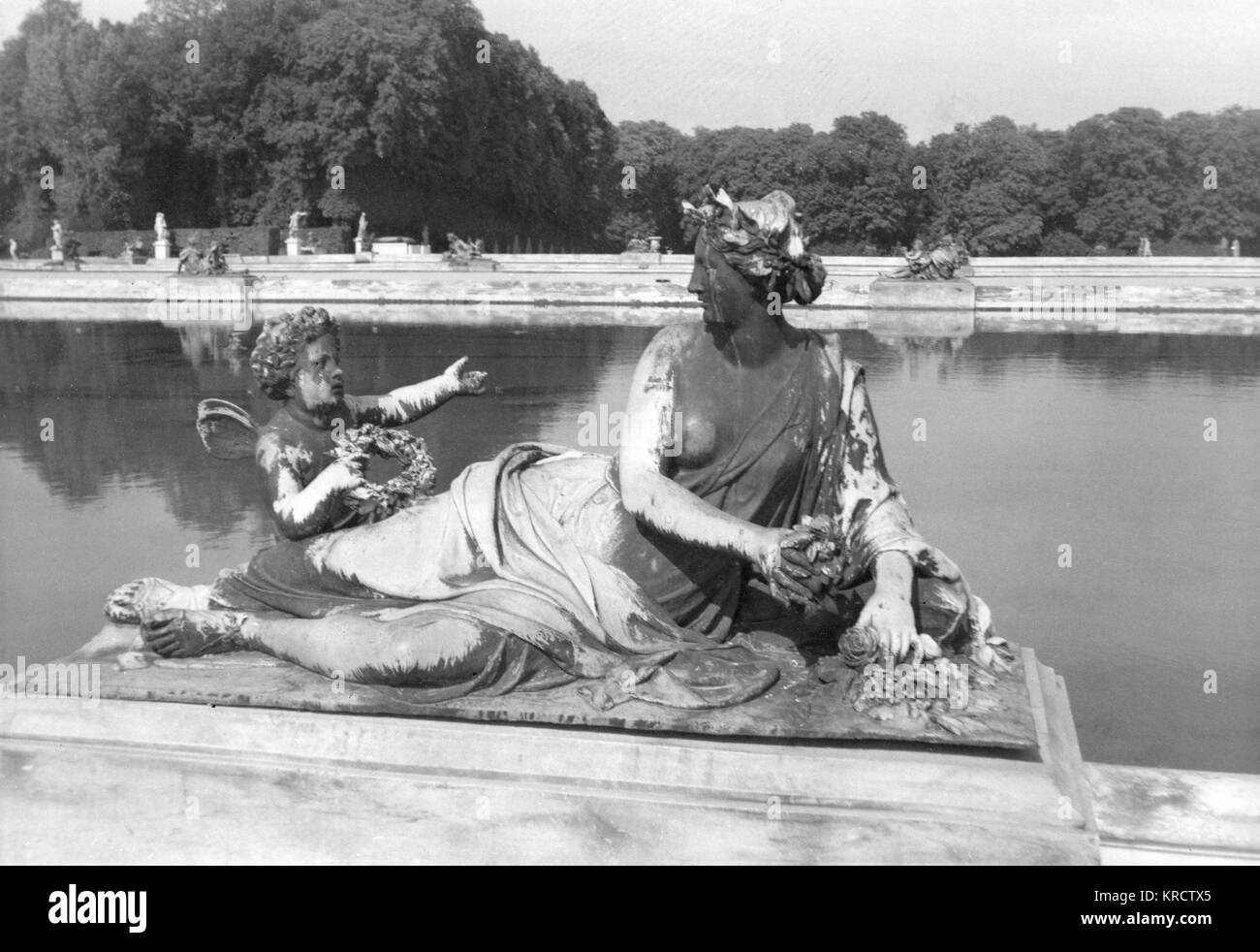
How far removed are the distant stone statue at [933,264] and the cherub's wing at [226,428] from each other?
2158 centimetres

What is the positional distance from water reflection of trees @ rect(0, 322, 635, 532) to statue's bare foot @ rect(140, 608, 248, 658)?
3.50 meters

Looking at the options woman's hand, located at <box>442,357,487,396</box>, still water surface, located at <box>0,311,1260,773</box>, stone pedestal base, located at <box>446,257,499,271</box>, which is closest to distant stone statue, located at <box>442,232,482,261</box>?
stone pedestal base, located at <box>446,257,499,271</box>

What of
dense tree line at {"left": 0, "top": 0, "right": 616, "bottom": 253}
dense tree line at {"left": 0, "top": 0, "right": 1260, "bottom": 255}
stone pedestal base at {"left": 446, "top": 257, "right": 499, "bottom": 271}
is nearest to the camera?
stone pedestal base at {"left": 446, "top": 257, "right": 499, "bottom": 271}

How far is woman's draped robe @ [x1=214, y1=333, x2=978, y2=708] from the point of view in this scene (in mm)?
3838

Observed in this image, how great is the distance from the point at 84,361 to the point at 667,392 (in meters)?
13.5

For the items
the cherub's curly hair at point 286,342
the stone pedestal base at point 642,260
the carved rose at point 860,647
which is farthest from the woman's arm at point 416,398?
the stone pedestal base at point 642,260

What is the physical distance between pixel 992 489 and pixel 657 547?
16.9ft

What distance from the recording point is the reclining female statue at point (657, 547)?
3.82 m

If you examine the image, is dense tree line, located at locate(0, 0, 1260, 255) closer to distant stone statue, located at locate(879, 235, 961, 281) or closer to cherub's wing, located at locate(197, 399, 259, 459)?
distant stone statue, located at locate(879, 235, 961, 281)

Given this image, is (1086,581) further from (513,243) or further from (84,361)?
(513,243)

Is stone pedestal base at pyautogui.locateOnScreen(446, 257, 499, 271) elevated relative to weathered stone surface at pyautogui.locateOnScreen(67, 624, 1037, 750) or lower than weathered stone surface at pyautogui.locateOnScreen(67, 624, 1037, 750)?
elevated

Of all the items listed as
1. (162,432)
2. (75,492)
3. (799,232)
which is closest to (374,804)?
(799,232)

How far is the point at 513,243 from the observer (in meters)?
66.6

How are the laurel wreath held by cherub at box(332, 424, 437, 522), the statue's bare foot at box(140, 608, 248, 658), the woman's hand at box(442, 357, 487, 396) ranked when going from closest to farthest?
1. the statue's bare foot at box(140, 608, 248, 658)
2. the laurel wreath held by cherub at box(332, 424, 437, 522)
3. the woman's hand at box(442, 357, 487, 396)
